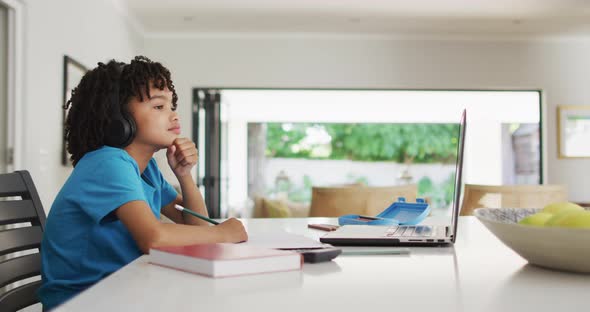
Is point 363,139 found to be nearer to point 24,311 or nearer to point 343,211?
point 343,211

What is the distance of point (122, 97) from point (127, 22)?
13.1 ft

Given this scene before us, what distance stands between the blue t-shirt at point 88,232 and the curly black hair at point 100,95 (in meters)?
0.16

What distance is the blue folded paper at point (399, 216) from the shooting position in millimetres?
1450

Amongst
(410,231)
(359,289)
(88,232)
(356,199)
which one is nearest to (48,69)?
(356,199)

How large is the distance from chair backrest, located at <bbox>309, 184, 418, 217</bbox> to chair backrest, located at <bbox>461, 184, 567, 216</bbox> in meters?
0.41

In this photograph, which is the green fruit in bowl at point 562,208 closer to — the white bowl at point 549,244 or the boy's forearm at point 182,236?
the white bowl at point 549,244

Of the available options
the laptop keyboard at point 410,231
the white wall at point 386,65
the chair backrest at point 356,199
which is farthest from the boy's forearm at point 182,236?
the white wall at point 386,65

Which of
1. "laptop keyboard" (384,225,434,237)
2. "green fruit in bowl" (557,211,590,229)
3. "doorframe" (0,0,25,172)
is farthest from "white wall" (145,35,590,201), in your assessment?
"green fruit in bowl" (557,211,590,229)

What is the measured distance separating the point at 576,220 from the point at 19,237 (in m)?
1.07

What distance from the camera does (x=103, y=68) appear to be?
1316 mm

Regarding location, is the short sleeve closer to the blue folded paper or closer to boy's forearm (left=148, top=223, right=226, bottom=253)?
boy's forearm (left=148, top=223, right=226, bottom=253)

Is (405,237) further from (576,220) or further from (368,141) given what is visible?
(368,141)

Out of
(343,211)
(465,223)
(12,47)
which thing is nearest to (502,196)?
(343,211)

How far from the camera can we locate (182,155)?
1507 mm
